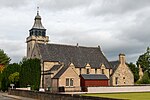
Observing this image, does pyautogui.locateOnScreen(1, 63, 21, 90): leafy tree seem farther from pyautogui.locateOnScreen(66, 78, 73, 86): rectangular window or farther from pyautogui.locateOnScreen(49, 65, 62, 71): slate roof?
pyautogui.locateOnScreen(66, 78, 73, 86): rectangular window

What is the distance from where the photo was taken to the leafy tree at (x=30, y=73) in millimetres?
54938

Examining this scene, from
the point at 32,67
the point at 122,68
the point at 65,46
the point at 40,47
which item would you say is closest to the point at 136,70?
the point at 122,68

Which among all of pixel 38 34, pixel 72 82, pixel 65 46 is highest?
pixel 38 34

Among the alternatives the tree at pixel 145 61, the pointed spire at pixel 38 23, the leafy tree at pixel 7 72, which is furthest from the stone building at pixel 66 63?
the tree at pixel 145 61

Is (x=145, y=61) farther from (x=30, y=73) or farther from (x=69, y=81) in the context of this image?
(x=30, y=73)

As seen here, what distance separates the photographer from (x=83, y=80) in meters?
61.9

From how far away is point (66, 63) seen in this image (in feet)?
216

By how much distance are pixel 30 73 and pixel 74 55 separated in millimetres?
16779

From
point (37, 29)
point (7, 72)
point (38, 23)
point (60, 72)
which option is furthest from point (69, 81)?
point (38, 23)

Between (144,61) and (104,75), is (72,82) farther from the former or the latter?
(144,61)

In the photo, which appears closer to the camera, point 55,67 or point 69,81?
point 69,81

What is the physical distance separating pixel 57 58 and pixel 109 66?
14.8 meters

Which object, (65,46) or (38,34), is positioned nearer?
(65,46)

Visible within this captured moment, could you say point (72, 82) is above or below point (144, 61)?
below
